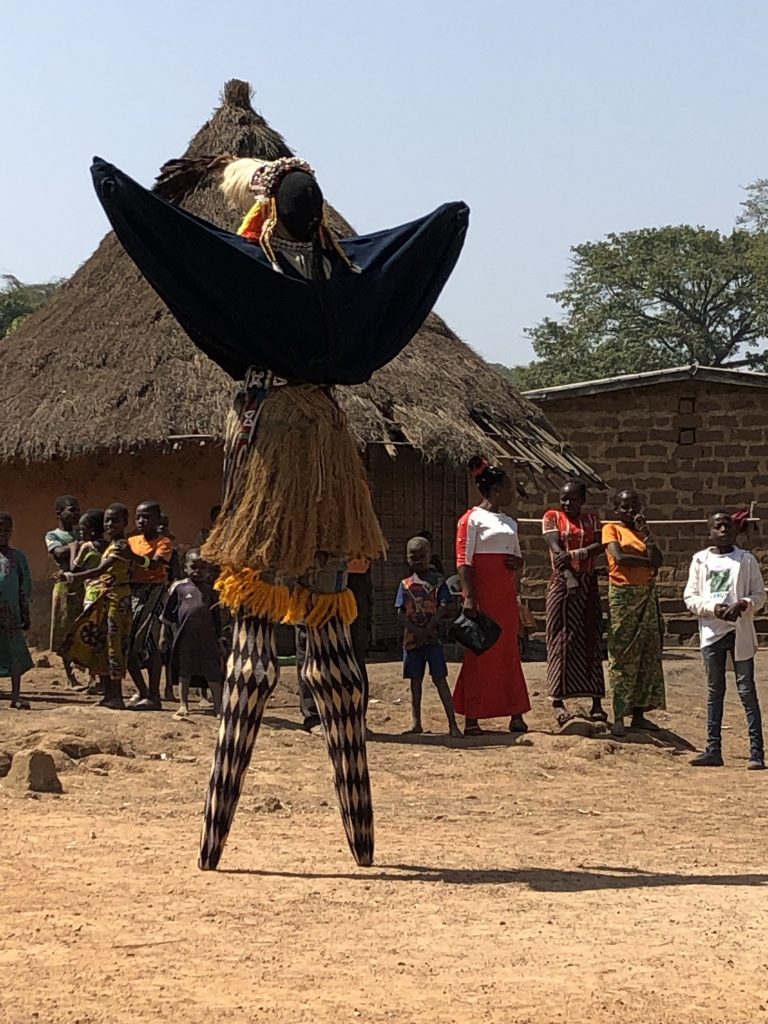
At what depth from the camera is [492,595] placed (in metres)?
9.16

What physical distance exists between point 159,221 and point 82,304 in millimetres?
10717

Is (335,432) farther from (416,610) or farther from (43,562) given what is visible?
(43,562)

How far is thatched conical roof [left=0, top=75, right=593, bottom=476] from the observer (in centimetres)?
1321

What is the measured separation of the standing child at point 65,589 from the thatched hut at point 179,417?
1.54 m

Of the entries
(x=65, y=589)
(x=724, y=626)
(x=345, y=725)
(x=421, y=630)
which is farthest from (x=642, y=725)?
(x=345, y=725)

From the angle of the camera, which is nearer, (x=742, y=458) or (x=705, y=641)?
(x=705, y=641)

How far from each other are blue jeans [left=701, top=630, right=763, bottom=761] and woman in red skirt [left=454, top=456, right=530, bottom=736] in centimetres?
131

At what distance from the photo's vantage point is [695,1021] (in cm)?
319

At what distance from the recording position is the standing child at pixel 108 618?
392 inches

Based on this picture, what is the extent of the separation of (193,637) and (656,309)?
3426 cm

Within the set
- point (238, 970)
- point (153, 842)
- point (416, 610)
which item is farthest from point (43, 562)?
point (238, 970)

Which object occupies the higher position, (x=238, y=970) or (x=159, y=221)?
(x=159, y=221)

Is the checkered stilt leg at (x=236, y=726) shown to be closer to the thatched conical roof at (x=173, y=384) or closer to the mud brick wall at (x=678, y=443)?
the thatched conical roof at (x=173, y=384)

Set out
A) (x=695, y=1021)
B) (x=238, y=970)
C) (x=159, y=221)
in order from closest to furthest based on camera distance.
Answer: (x=695, y=1021) → (x=238, y=970) → (x=159, y=221)
